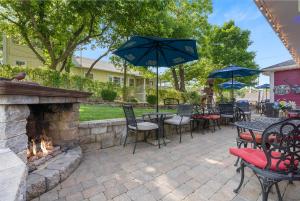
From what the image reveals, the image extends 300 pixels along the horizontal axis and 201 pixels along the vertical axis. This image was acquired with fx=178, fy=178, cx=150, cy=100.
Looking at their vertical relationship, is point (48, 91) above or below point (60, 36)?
below

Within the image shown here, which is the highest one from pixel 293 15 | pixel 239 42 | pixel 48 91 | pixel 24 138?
pixel 239 42

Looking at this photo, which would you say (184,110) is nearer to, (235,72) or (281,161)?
(281,161)

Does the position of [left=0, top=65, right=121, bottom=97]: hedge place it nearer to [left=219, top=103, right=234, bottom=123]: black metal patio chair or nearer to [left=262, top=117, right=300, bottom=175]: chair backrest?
[left=219, top=103, right=234, bottom=123]: black metal patio chair

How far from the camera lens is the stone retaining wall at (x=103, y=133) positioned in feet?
11.8

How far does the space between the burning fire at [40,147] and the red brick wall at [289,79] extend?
35.2ft

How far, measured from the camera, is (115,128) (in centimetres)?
407

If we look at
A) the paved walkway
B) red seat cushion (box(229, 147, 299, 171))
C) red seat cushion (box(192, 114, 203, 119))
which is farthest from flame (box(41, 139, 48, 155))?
red seat cushion (box(192, 114, 203, 119))

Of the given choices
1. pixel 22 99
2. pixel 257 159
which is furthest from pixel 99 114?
pixel 257 159

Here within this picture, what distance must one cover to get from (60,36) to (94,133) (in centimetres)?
871

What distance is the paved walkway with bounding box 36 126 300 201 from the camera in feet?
6.89

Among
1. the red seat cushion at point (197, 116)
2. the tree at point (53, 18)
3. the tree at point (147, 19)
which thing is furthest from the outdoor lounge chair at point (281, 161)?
the tree at point (53, 18)

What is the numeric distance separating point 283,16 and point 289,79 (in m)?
7.89

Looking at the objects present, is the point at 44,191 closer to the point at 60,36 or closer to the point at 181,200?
the point at 181,200

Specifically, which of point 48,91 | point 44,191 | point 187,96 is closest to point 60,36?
point 187,96
